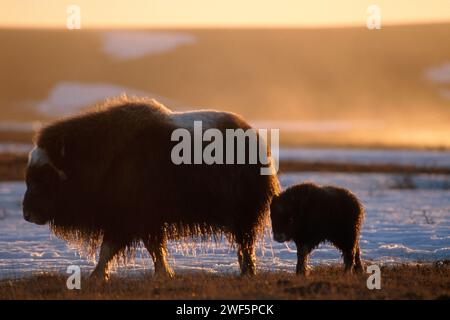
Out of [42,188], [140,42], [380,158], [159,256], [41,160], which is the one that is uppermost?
[140,42]

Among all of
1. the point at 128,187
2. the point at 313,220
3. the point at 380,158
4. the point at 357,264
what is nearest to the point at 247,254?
the point at 313,220

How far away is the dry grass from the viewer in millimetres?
9273

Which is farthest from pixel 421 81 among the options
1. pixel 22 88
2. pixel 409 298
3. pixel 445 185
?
pixel 409 298

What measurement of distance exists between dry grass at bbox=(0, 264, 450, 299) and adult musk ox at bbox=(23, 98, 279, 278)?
0.56 m

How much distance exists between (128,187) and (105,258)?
34.6 inches

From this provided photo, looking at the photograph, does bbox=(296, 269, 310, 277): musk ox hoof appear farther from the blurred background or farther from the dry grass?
the blurred background

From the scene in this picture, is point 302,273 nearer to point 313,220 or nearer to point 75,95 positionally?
point 313,220

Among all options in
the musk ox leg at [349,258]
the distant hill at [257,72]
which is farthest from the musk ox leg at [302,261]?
the distant hill at [257,72]

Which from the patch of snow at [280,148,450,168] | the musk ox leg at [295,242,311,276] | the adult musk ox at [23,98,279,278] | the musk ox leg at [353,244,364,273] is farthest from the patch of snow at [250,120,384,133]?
the adult musk ox at [23,98,279,278]

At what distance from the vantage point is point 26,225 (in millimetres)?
16703

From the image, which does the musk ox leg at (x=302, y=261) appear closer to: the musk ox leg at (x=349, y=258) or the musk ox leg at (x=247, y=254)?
the musk ox leg at (x=349, y=258)

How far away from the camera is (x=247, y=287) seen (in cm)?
969
